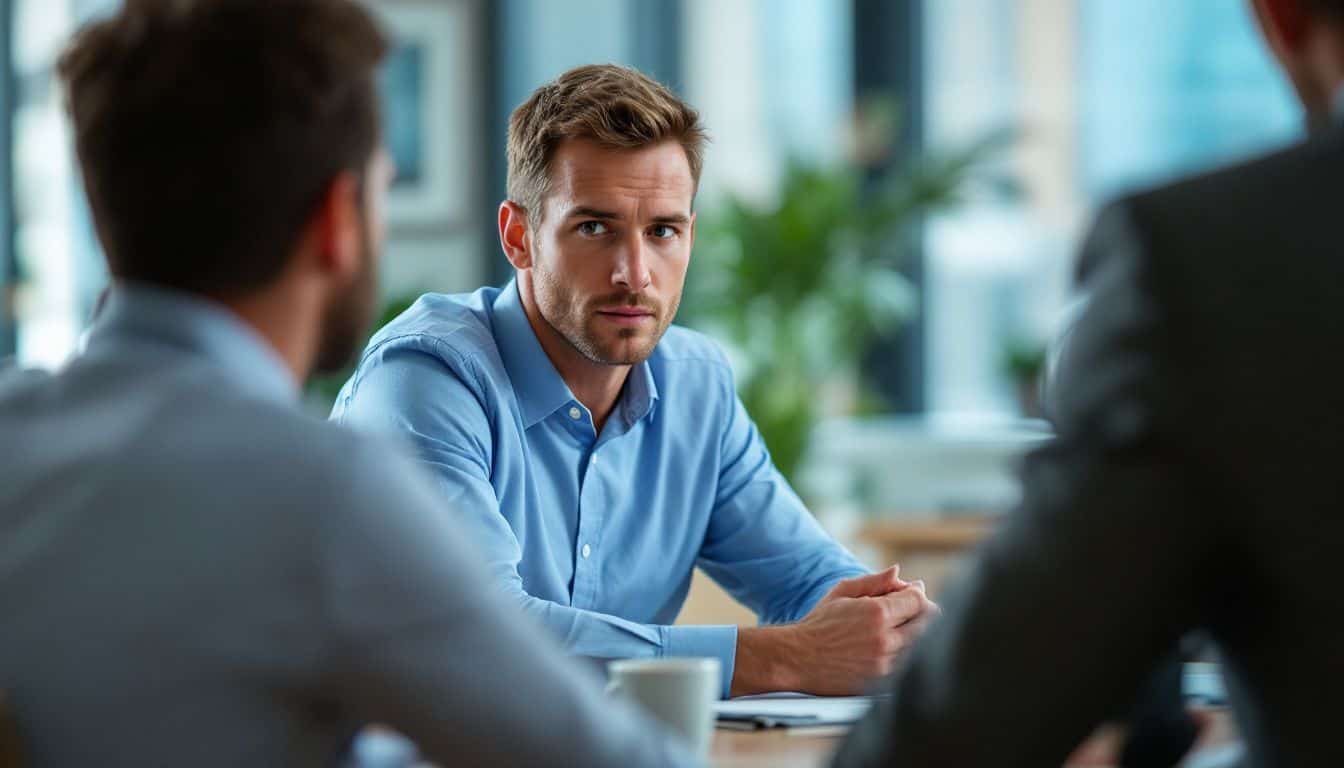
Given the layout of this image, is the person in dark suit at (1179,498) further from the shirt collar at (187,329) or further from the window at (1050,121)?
the window at (1050,121)

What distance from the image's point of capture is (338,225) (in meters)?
1.02

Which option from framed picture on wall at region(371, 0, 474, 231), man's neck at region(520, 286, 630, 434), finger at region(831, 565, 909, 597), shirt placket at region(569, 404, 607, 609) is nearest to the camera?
finger at region(831, 565, 909, 597)

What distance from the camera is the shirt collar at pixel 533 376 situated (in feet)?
7.09

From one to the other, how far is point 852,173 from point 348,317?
14.3ft

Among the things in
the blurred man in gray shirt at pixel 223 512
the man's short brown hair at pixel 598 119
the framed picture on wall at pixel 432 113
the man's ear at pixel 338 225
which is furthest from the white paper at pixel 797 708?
the framed picture on wall at pixel 432 113

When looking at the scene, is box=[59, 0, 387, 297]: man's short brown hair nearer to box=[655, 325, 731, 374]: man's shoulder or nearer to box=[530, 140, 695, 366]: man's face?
box=[530, 140, 695, 366]: man's face

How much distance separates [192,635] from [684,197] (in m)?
1.44

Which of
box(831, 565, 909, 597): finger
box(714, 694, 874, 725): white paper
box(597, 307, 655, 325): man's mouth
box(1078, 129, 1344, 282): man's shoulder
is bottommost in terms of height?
box(714, 694, 874, 725): white paper

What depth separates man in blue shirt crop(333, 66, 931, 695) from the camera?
207 centimetres

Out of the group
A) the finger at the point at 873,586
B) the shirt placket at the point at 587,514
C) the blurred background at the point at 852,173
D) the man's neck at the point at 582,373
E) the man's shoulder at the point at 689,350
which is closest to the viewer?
the finger at the point at 873,586

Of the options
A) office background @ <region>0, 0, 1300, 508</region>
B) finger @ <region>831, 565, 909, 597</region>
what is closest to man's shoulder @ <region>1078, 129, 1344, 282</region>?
finger @ <region>831, 565, 909, 597</region>

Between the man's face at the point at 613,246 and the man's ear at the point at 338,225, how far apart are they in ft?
3.75

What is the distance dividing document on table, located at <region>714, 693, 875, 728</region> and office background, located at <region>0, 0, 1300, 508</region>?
3.11m

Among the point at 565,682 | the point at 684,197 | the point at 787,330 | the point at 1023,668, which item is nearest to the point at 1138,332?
the point at 1023,668
